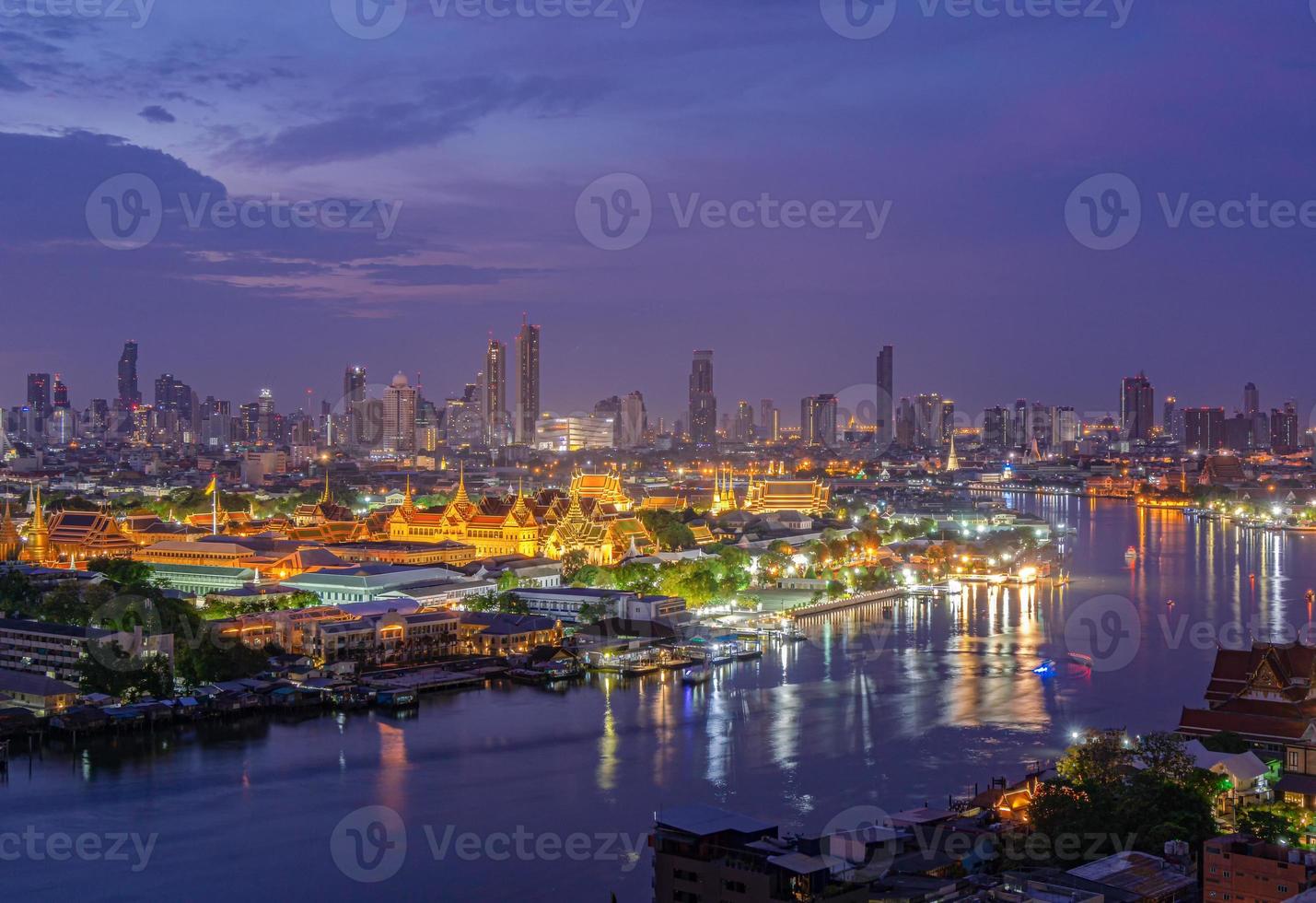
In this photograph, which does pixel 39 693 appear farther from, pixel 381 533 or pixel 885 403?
pixel 885 403

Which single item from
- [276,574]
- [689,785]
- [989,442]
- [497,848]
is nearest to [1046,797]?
[689,785]

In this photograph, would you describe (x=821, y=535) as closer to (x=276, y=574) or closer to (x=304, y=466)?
(x=276, y=574)

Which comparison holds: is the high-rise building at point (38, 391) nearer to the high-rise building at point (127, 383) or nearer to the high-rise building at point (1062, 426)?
the high-rise building at point (127, 383)

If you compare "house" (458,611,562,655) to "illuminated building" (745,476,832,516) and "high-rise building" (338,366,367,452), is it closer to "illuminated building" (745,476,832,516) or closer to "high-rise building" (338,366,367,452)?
"illuminated building" (745,476,832,516)

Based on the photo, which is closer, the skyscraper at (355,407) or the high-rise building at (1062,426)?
the skyscraper at (355,407)

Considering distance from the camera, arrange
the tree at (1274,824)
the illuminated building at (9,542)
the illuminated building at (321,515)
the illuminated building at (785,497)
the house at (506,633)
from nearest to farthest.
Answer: the tree at (1274,824) < the house at (506,633) < the illuminated building at (9,542) < the illuminated building at (321,515) < the illuminated building at (785,497)

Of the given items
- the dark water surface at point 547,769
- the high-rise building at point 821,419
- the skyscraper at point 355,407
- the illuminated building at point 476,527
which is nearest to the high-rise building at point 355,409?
the skyscraper at point 355,407

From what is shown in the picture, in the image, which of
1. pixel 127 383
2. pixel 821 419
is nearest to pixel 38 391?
pixel 127 383

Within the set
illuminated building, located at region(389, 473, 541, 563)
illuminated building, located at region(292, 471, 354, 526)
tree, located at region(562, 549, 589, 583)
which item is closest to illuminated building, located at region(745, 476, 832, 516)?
illuminated building, located at region(389, 473, 541, 563)
